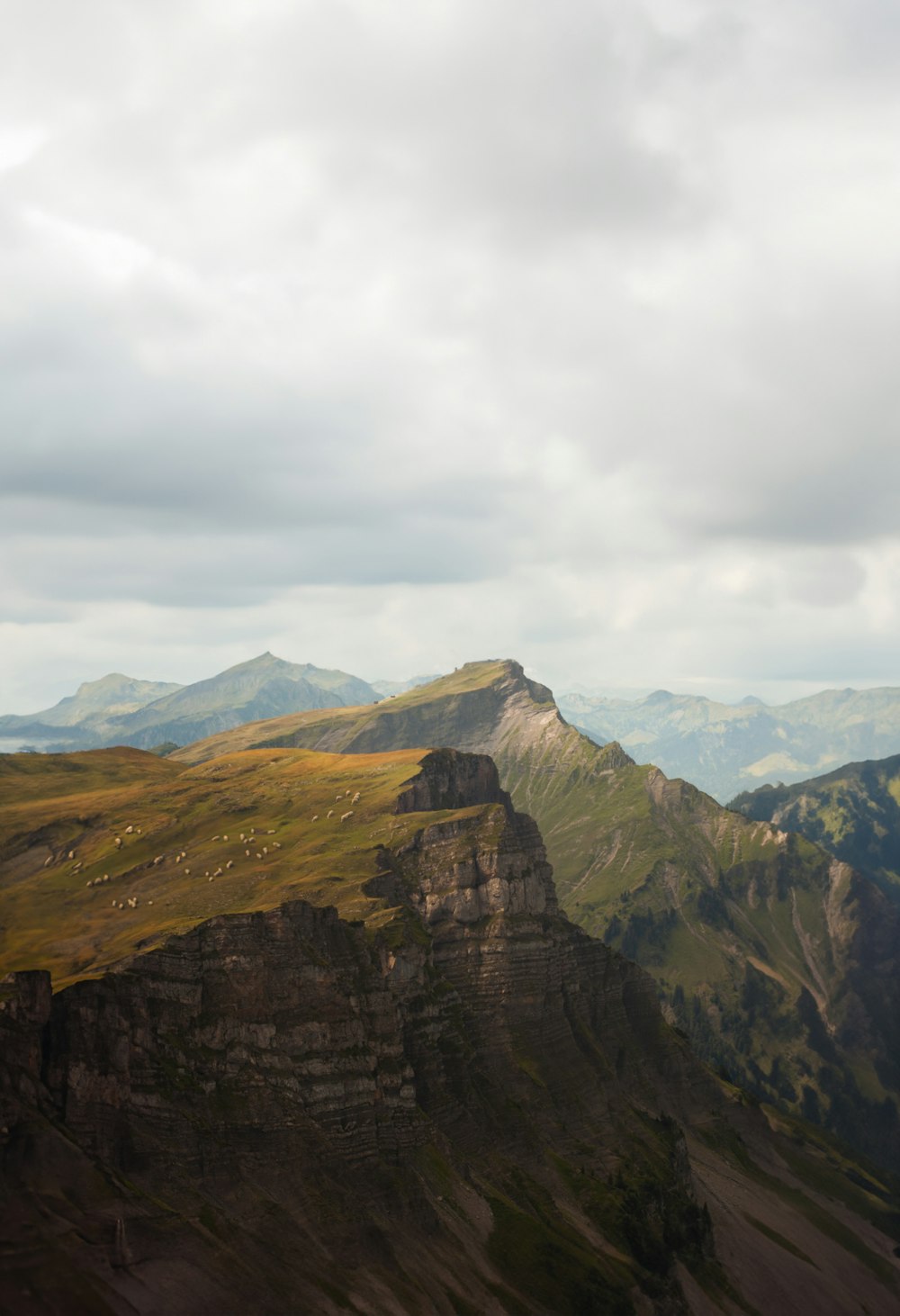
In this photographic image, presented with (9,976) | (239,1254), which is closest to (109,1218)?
(239,1254)

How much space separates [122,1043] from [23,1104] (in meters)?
23.4

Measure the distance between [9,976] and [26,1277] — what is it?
5141 cm

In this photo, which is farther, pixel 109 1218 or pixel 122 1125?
pixel 122 1125

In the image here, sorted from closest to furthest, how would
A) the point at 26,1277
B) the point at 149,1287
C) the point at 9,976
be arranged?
the point at 26,1277
the point at 149,1287
the point at 9,976

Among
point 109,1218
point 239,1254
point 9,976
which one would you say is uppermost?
point 9,976

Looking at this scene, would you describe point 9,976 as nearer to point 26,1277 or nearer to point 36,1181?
point 36,1181

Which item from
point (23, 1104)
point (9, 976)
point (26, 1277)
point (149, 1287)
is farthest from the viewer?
point (9, 976)

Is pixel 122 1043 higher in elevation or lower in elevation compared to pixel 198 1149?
higher

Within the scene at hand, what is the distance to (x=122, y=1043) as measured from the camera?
200 m

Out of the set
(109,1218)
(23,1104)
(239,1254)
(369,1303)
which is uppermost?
(23,1104)

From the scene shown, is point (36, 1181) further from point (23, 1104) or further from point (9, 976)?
point (9, 976)

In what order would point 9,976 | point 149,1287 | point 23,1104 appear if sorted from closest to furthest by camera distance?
1. point 149,1287
2. point 23,1104
3. point 9,976

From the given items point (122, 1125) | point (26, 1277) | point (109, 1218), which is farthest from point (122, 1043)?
point (26, 1277)

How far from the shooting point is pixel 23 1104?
178000 mm
